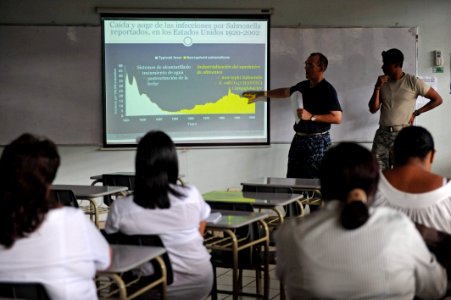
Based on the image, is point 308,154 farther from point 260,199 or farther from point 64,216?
point 64,216

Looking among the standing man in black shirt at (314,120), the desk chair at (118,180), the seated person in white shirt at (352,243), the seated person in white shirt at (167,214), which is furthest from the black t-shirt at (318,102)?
the seated person in white shirt at (352,243)

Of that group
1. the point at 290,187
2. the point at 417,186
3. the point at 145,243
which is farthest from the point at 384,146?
the point at 145,243

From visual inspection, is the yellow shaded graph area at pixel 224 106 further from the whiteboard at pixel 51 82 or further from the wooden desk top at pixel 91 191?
the wooden desk top at pixel 91 191

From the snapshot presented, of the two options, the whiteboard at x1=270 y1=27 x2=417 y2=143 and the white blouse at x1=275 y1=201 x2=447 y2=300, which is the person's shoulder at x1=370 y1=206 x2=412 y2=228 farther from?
the whiteboard at x1=270 y1=27 x2=417 y2=143

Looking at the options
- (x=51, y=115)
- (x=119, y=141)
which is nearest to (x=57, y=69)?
(x=51, y=115)

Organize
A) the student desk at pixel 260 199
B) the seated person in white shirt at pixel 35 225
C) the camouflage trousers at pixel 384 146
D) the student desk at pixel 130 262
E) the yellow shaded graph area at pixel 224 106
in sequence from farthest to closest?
the yellow shaded graph area at pixel 224 106 → the camouflage trousers at pixel 384 146 → the student desk at pixel 260 199 → the student desk at pixel 130 262 → the seated person in white shirt at pixel 35 225

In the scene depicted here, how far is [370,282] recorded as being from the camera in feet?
6.14

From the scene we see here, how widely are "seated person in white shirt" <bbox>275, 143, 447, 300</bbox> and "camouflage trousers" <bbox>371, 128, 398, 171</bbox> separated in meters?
3.67

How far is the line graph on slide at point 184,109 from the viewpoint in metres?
6.54

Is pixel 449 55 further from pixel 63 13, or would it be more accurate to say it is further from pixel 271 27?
pixel 63 13

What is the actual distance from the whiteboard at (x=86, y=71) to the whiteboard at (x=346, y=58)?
10 mm

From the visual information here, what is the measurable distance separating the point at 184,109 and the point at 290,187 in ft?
8.45

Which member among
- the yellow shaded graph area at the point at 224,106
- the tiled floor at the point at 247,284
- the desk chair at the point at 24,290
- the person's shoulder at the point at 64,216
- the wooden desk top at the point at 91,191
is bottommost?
the tiled floor at the point at 247,284

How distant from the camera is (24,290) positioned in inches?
80.1
